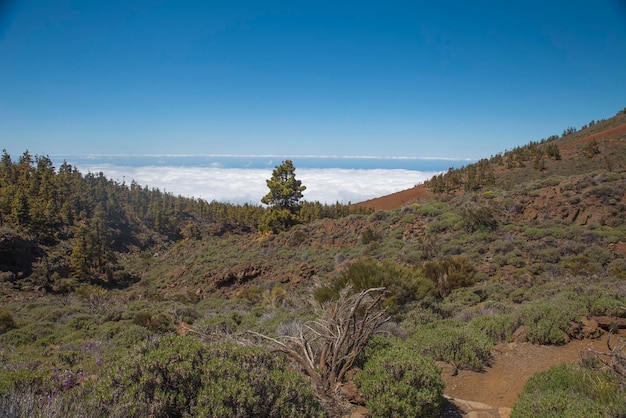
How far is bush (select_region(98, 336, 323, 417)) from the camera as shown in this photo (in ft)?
8.26

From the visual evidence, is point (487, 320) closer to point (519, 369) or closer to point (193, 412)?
point (519, 369)

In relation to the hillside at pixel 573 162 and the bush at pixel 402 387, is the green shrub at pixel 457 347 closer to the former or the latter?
the bush at pixel 402 387

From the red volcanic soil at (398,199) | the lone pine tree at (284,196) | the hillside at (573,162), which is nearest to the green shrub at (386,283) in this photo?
the hillside at (573,162)

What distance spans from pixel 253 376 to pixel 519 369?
4.13 m

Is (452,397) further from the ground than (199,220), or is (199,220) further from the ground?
(452,397)

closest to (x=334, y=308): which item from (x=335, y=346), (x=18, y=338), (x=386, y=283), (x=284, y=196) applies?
(x=335, y=346)

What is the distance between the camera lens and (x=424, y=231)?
1845 centimetres

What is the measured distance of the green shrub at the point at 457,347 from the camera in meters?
4.94

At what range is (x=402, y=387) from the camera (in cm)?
321

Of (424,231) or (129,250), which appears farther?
(129,250)

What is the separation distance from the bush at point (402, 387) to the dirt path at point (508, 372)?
116 cm

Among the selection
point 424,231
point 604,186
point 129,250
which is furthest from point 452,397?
point 129,250

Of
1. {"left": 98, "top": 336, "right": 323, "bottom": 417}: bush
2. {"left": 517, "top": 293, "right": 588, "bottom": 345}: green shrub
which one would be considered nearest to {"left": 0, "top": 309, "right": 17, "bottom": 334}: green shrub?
{"left": 98, "top": 336, "right": 323, "bottom": 417}: bush

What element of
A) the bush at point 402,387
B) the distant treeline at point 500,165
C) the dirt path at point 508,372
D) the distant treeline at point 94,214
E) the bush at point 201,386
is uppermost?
the distant treeline at point 500,165
